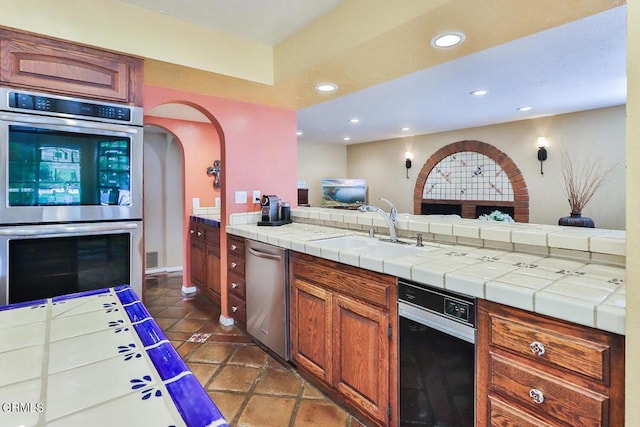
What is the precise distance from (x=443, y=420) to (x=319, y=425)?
699 millimetres

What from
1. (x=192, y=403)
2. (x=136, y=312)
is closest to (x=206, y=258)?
(x=136, y=312)

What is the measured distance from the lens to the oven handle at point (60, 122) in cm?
160

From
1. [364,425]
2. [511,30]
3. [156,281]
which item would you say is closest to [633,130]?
[511,30]

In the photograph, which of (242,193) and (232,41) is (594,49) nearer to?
(232,41)

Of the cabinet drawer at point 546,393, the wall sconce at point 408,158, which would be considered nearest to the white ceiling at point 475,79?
the wall sconce at point 408,158

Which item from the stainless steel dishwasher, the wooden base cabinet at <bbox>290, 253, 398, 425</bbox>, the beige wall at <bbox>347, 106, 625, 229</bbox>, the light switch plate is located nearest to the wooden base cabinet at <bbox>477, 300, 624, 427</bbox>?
the wooden base cabinet at <bbox>290, 253, 398, 425</bbox>

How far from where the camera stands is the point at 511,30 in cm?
168

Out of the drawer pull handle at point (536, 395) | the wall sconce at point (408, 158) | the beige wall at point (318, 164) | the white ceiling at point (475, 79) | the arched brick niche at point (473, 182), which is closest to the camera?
the drawer pull handle at point (536, 395)

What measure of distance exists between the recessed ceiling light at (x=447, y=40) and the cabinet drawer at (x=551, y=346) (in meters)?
1.40

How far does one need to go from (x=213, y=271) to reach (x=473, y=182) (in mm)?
4850

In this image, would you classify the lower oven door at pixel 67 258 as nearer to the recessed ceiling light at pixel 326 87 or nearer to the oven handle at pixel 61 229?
the oven handle at pixel 61 229

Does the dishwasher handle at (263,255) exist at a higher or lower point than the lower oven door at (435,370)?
higher

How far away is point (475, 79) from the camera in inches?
131

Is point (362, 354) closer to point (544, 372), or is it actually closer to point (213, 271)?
point (544, 372)
